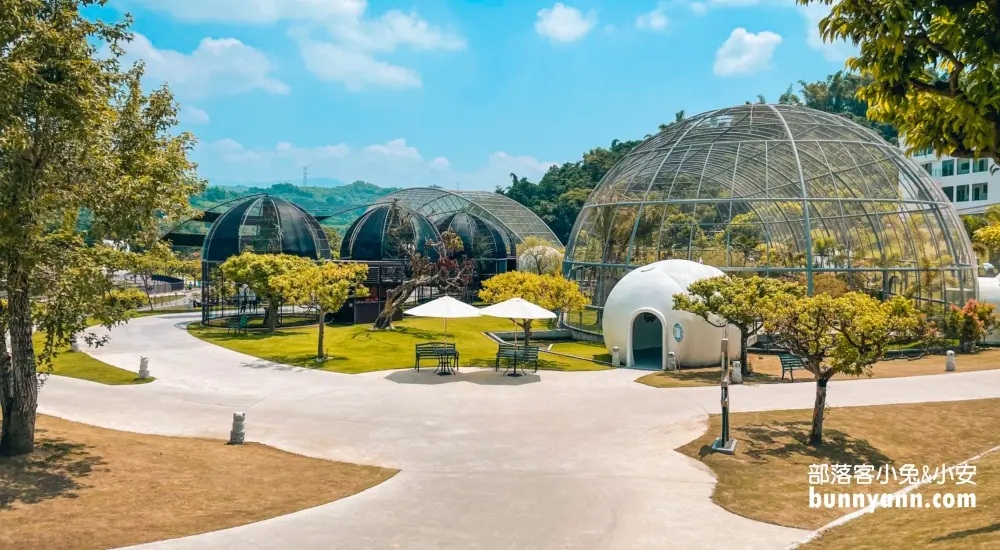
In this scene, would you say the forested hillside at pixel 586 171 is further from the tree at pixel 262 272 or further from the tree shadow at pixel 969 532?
the tree shadow at pixel 969 532

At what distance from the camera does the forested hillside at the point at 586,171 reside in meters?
99.9

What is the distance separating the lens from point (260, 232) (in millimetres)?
47094

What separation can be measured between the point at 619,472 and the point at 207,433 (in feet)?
35.4

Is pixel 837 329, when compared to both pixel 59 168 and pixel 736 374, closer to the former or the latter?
pixel 736 374

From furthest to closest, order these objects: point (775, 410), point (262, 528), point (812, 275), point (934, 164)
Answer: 1. point (934, 164)
2. point (812, 275)
3. point (775, 410)
4. point (262, 528)

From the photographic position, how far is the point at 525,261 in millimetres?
62875

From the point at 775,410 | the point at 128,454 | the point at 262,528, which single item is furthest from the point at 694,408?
the point at 128,454

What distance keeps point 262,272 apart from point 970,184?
72.5m

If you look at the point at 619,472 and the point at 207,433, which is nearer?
the point at 619,472

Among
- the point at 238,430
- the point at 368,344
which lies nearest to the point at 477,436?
the point at 238,430

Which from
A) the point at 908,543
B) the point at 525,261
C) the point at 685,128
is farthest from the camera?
the point at 525,261

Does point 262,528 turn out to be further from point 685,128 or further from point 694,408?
point 685,128

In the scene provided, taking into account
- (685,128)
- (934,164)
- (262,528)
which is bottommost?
(262,528)

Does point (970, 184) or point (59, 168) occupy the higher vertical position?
point (970, 184)
